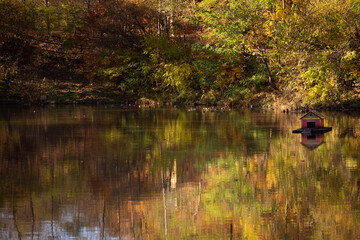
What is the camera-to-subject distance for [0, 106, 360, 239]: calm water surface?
305 inches

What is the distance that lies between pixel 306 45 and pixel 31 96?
72.4 ft

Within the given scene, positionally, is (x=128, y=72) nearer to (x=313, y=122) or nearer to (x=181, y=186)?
(x=313, y=122)

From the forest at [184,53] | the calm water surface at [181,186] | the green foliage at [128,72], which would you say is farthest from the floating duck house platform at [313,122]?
the green foliage at [128,72]

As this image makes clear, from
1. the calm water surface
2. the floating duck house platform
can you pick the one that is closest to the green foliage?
the floating duck house platform

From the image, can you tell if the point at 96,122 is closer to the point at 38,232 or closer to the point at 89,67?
the point at 38,232

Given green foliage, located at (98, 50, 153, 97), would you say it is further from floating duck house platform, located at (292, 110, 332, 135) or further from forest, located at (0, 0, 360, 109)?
floating duck house platform, located at (292, 110, 332, 135)

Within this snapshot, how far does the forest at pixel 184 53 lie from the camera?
107 feet

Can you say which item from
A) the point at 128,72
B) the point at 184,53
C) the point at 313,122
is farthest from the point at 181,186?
the point at 128,72

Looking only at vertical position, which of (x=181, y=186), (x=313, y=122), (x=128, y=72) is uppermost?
(x=128, y=72)

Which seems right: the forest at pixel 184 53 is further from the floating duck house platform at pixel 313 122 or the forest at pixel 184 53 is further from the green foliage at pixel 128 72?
the floating duck house platform at pixel 313 122

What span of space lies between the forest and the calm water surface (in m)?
14.7

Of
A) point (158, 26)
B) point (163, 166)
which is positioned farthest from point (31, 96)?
point (163, 166)

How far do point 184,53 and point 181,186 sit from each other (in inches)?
1320

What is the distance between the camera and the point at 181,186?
10.6 meters
